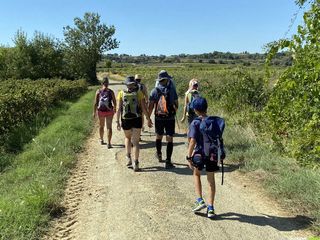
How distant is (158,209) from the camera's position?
21.2 feet

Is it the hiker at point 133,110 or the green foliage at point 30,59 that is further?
the green foliage at point 30,59

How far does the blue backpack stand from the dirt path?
3.00ft

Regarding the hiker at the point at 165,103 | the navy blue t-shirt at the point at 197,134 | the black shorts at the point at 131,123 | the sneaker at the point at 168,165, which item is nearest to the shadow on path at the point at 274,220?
the navy blue t-shirt at the point at 197,134

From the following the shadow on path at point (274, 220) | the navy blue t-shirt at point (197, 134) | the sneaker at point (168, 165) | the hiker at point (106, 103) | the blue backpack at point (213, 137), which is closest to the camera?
the shadow on path at point (274, 220)

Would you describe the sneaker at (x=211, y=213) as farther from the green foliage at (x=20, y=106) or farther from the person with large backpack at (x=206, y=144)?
the green foliage at (x=20, y=106)

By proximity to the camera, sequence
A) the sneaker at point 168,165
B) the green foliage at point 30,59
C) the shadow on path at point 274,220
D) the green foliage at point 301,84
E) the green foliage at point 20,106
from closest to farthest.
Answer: the green foliage at point 301,84
the shadow on path at point 274,220
the sneaker at point 168,165
the green foliage at point 20,106
the green foliage at point 30,59

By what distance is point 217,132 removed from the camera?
19.7ft

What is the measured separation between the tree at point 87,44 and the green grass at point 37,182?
51.6 metres

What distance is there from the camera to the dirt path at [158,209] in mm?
5602

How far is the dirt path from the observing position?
5.60 metres

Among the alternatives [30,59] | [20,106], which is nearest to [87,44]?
[30,59]

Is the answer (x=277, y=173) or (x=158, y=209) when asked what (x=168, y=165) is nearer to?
(x=277, y=173)

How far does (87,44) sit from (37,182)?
2435 inches

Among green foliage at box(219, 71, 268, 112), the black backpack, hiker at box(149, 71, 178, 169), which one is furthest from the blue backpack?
green foliage at box(219, 71, 268, 112)
